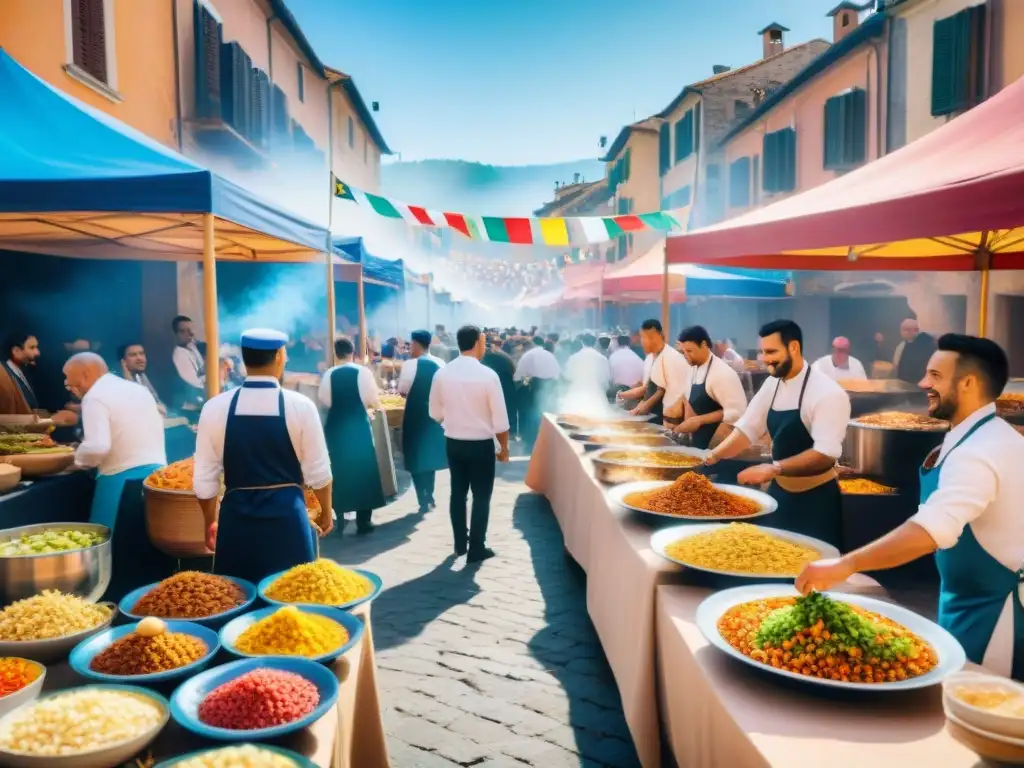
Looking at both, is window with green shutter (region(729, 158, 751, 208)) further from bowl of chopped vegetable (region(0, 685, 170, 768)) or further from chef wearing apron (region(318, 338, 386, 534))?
bowl of chopped vegetable (region(0, 685, 170, 768))

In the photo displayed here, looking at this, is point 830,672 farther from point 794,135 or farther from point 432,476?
point 794,135

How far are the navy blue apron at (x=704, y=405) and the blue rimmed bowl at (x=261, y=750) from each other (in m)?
4.66

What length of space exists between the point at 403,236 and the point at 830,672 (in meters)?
37.1

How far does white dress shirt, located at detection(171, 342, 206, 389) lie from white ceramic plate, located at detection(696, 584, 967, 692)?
813 cm

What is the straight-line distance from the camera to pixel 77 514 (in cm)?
439

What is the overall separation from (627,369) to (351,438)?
6.19 meters

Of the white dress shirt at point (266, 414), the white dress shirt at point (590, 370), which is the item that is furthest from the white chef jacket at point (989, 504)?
the white dress shirt at point (590, 370)

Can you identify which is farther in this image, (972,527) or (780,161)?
(780,161)

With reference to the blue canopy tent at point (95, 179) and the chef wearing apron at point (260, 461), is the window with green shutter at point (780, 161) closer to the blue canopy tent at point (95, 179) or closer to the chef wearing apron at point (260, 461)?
the blue canopy tent at point (95, 179)

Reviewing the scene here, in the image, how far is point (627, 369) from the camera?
12.6m

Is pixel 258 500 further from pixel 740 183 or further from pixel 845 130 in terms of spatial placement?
pixel 740 183

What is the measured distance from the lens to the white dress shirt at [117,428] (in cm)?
414

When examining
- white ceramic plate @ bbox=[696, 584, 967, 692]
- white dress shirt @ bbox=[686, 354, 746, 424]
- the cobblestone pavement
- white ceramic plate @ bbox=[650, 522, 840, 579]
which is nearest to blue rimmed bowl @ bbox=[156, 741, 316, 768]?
white ceramic plate @ bbox=[696, 584, 967, 692]

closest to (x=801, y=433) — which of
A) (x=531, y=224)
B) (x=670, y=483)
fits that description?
(x=670, y=483)
